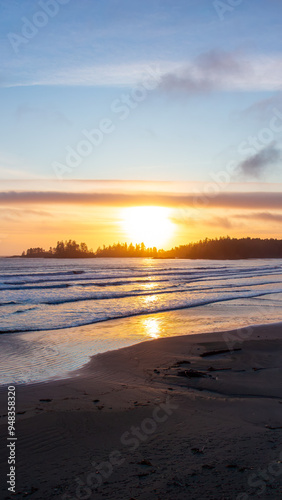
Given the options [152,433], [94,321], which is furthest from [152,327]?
[152,433]

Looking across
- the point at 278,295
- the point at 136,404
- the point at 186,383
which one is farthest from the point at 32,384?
the point at 278,295

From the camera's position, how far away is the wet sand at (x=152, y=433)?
4.50m

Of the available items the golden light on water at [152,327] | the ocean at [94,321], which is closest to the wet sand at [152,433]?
the ocean at [94,321]

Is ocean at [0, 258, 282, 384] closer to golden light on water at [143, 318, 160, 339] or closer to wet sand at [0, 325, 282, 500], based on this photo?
golden light on water at [143, 318, 160, 339]

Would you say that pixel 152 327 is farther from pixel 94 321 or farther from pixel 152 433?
pixel 152 433

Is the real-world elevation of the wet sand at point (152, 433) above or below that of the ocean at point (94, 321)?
above

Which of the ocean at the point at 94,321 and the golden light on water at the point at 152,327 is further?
the golden light on water at the point at 152,327

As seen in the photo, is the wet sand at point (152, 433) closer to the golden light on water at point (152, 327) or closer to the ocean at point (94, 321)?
the ocean at point (94, 321)

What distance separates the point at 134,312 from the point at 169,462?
1646 cm

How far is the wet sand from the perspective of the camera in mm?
4500

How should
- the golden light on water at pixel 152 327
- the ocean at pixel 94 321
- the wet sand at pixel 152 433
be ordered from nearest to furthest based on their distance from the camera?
the wet sand at pixel 152 433, the ocean at pixel 94 321, the golden light on water at pixel 152 327

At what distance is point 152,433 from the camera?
19.4ft

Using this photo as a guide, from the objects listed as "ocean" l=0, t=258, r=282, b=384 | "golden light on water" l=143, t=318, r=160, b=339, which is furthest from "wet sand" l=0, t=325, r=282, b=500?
"golden light on water" l=143, t=318, r=160, b=339

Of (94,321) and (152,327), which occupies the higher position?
(94,321)
